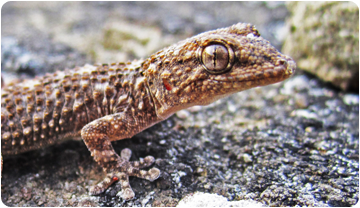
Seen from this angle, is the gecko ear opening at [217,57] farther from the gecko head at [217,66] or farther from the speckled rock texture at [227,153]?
the speckled rock texture at [227,153]

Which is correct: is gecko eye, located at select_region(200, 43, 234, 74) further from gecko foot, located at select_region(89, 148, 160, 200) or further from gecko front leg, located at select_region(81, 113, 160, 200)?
gecko foot, located at select_region(89, 148, 160, 200)

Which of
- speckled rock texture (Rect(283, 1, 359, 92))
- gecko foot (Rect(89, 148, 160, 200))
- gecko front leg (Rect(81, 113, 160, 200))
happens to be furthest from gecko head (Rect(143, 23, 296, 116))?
speckled rock texture (Rect(283, 1, 359, 92))

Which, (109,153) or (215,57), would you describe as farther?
(109,153)

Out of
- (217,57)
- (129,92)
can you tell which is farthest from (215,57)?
(129,92)

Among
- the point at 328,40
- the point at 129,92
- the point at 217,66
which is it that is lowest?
the point at 129,92

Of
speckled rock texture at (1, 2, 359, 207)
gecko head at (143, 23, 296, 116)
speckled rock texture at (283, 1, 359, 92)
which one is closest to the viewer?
gecko head at (143, 23, 296, 116)

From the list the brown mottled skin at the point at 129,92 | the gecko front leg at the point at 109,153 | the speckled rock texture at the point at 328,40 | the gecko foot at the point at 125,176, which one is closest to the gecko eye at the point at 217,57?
the brown mottled skin at the point at 129,92

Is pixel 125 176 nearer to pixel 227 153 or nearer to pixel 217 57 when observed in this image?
pixel 227 153
